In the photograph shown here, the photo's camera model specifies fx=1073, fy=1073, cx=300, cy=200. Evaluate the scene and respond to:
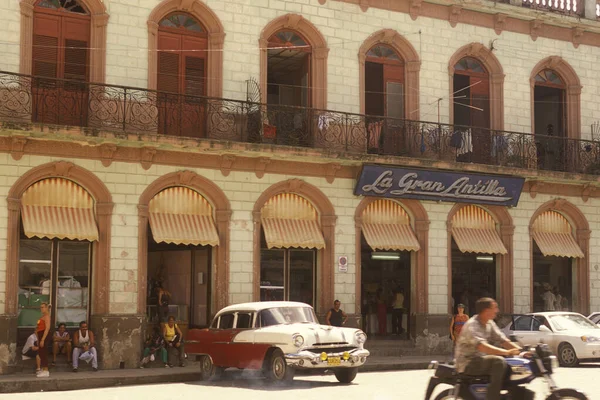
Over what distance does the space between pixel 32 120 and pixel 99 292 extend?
413cm

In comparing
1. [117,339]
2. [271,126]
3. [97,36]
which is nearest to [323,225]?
[271,126]

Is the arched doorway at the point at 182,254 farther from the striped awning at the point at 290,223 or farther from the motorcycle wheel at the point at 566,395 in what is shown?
the motorcycle wheel at the point at 566,395

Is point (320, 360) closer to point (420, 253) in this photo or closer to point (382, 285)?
point (420, 253)

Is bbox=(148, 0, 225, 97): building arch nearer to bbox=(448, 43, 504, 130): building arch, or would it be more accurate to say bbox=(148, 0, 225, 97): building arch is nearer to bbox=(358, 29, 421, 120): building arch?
bbox=(358, 29, 421, 120): building arch

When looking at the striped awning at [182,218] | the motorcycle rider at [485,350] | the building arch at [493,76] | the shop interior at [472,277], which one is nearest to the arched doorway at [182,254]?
the striped awning at [182,218]

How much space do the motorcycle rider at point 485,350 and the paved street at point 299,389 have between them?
4698 mm

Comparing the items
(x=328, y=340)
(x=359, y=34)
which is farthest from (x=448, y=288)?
(x=328, y=340)

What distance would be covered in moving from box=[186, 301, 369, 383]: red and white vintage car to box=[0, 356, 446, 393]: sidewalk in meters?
0.73

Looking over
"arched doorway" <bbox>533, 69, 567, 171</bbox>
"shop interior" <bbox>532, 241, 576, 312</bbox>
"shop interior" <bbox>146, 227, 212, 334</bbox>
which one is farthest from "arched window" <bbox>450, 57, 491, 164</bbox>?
"shop interior" <bbox>146, 227, 212, 334</bbox>

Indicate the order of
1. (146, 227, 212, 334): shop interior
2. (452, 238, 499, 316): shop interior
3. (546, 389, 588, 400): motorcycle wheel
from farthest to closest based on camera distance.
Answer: (452, 238, 499, 316): shop interior, (146, 227, 212, 334): shop interior, (546, 389, 588, 400): motorcycle wheel

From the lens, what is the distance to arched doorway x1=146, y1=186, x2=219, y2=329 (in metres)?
25.3

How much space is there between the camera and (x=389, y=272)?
29.4m

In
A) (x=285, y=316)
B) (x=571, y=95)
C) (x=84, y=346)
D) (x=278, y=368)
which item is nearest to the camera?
(x=278, y=368)

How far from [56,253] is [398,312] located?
9718 millimetres
